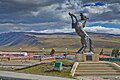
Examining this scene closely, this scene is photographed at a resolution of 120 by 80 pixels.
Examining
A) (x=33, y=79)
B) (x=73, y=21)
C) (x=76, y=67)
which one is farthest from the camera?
(x=73, y=21)

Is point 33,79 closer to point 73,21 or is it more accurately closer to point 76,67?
point 76,67

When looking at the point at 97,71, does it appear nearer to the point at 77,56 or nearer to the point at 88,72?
the point at 88,72

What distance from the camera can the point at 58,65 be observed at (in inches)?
1244

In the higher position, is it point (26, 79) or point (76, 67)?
point (26, 79)

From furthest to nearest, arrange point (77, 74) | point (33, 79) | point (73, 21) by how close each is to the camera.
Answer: point (73, 21)
point (77, 74)
point (33, 79)

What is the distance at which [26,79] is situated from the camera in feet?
68.1

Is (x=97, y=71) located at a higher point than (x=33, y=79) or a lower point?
lower

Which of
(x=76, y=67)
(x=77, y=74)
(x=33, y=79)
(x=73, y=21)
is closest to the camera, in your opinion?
(x=33, y=79)

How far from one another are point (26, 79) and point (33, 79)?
1.82 ft

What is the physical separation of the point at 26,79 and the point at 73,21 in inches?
691

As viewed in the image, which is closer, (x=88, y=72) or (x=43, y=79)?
(x=43, y=79)

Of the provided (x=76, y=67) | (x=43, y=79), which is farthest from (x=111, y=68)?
(x=43, y=79)

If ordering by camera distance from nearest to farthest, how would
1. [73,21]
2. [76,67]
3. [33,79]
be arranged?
[33,79]
[76,67]
[73,21]

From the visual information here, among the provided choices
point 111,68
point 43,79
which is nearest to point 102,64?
point 111,68
